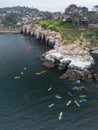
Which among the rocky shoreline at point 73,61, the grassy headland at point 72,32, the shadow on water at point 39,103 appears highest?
the grassy headland at point 72,32

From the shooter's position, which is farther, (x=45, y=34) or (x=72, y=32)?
(x=45, y=34)

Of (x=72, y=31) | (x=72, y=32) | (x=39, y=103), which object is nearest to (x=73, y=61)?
(x=39, y=103)

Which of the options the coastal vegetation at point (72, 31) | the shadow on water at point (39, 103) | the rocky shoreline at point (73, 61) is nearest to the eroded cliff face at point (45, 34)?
the coastal vegetation at point (72, 31)

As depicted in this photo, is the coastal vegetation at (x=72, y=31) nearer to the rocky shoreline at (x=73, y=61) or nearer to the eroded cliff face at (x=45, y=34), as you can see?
the eroded cliff face at (x=45, y=34)

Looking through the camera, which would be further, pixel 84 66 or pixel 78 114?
pixel 84 66

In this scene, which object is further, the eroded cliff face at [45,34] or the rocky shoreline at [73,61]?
the eroded cliff face at [45,34]

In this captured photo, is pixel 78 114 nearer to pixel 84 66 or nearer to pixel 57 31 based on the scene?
pixel 84 66

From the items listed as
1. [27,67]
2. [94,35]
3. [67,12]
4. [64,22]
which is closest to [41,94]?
[27,67]

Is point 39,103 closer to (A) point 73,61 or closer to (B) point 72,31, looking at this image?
(A) point 73,61
